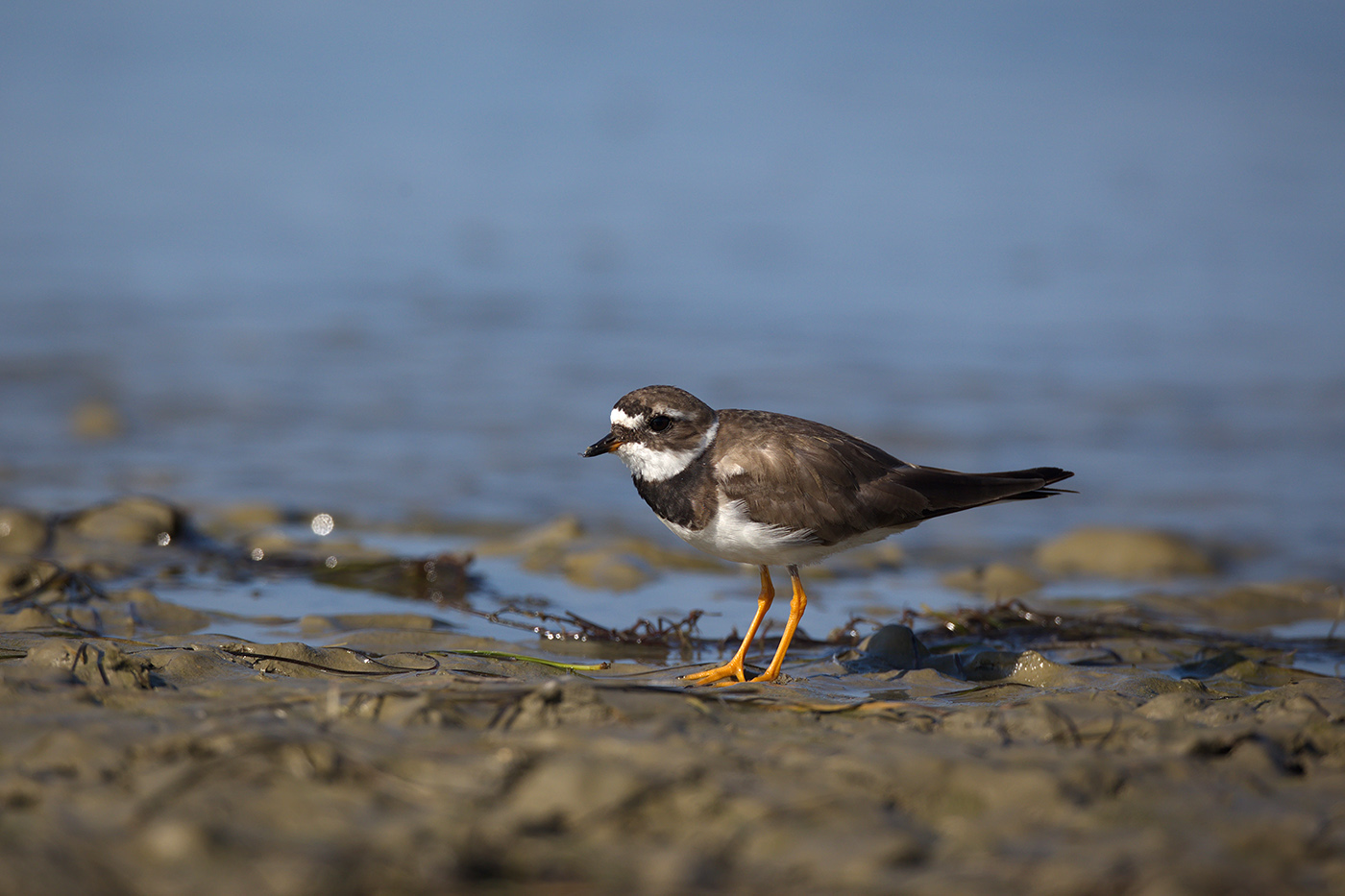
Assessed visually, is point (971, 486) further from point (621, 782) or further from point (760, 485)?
point (621, 782)

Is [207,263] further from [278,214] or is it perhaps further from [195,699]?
[195,699]

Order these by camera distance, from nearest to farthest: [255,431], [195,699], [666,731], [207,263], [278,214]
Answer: [666,731], [195,699], [255,431], [207,263], [278,214]

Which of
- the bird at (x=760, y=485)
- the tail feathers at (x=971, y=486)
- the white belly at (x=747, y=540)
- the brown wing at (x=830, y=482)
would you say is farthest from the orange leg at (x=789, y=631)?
the tail feathers at (x=971, y=486)

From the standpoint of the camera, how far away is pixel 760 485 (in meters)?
4.91

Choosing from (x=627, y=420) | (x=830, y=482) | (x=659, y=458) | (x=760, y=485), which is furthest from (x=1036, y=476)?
(x=627, y=420)

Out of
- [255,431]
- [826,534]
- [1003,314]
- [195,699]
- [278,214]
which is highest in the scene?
[278,214]

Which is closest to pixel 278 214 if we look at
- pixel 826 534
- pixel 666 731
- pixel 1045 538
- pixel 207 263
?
pixel 207 263

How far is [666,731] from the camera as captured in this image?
10.6 ft

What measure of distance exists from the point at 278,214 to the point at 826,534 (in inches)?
755

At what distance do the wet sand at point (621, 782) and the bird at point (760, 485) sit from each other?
657 mm

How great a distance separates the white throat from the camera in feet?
16.5

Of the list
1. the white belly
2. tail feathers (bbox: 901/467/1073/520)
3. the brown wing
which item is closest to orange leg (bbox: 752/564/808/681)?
the white belly

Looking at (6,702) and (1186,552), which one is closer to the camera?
(6,702)

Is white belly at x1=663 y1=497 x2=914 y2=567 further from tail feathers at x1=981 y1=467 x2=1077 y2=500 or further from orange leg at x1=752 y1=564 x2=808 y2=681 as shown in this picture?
tail feathers at x1=981 y1=467 x2=1077 y2=500
